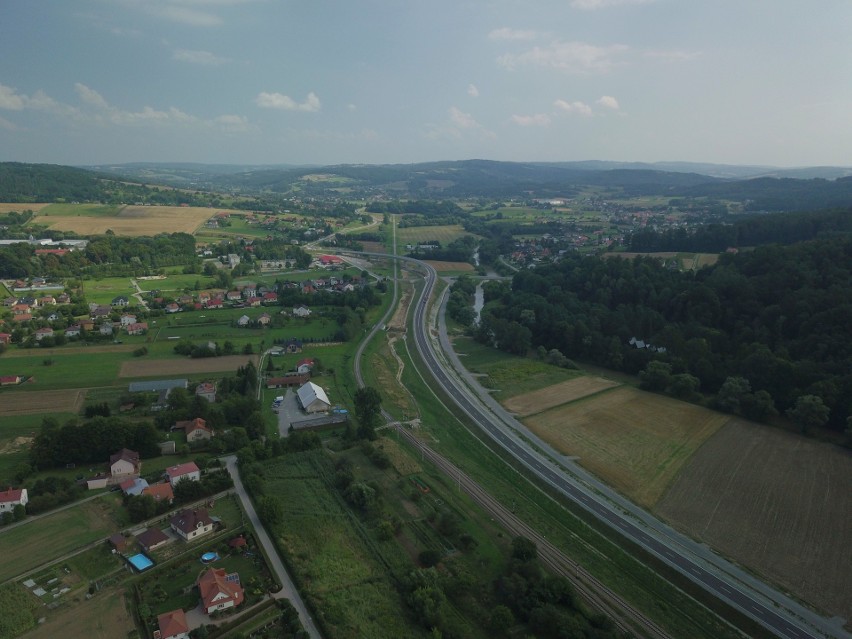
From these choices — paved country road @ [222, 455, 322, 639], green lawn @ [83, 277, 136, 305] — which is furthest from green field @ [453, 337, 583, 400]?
green lawn @ [83, 277, 136, 305]

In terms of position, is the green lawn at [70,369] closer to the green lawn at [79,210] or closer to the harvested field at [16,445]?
the harvested field at [16,445]

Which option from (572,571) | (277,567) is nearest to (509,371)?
(572,571)

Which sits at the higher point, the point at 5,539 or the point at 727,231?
the point at 727,231

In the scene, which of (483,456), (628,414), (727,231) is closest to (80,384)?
(483,456)

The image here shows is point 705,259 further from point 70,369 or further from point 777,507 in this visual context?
point 70,369

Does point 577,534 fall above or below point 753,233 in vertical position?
below

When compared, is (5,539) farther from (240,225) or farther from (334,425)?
(240,225)
